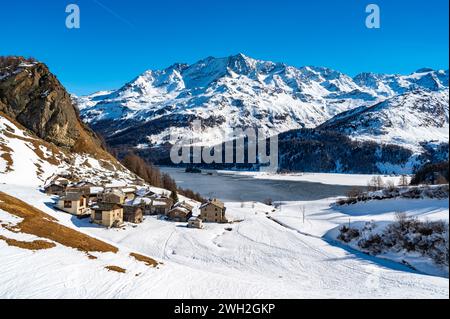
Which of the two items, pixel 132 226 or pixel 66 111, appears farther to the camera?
pixel 66 111

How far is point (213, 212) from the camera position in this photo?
78250 mm

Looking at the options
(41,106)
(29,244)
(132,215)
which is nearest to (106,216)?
(132,215)

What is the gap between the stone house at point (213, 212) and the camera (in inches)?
3066

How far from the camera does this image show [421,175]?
5074 inches

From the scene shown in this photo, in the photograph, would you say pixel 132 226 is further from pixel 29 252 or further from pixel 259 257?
pixel 29 252

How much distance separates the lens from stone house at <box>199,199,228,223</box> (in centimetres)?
7788

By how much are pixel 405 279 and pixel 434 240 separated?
11.5 meters

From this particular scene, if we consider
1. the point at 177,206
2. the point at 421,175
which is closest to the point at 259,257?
the point at 177,206

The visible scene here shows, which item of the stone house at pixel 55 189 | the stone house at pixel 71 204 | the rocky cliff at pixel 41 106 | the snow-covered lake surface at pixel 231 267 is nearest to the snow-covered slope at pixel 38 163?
the stone house at pixel 55 189

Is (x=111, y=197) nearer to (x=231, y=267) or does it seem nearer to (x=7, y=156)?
(x=7, y=156)

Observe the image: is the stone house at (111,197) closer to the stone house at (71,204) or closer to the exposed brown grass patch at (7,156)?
the stone house at (71,204)

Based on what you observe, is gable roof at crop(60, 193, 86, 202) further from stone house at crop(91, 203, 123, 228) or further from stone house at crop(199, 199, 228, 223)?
stone house at crop(199, 199, 228, 223)

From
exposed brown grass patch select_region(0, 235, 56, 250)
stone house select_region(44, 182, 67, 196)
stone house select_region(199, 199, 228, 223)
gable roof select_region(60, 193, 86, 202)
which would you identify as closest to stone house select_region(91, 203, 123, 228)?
gable roof select_region(60, 193, 86, 202)
